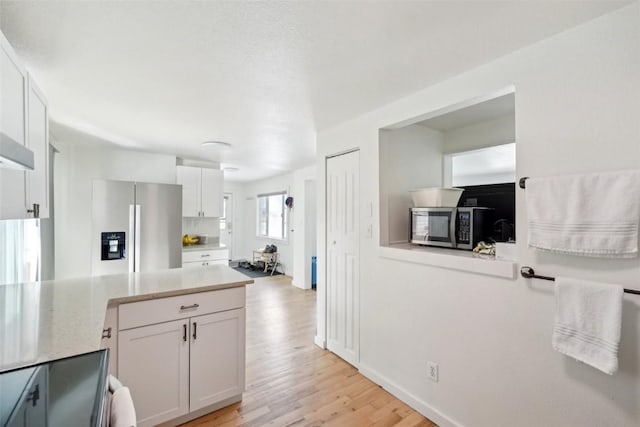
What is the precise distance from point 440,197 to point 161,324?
208 centimetres

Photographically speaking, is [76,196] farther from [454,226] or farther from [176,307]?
[454,226]

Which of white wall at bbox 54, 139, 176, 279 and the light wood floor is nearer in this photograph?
the light wood floor

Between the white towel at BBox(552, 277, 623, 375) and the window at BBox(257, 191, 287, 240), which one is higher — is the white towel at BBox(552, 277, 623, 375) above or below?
below

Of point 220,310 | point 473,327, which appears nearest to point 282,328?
point 220,310

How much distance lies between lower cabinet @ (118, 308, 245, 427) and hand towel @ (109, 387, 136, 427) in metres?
0.95

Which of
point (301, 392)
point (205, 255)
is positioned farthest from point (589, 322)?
point (205, 255)

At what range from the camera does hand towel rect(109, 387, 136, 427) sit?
0.78 metres

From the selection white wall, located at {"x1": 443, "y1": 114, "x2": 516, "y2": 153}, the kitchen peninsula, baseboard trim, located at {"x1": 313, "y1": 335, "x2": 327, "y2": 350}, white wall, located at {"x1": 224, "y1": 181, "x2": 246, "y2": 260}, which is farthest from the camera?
white wall, located at {"x1": 224, "y1": 181, "x2": 246, "y2": 260}

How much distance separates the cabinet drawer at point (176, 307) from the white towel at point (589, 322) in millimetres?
1838

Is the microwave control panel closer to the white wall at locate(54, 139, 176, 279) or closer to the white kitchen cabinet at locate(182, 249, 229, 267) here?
the white kitchen cabinet at locate(182, 249, 229, 267)

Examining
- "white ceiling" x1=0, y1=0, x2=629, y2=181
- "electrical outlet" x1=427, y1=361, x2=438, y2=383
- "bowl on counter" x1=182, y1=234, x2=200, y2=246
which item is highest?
"white ceiling" x1=0, y1=0, x2=629, y2=181

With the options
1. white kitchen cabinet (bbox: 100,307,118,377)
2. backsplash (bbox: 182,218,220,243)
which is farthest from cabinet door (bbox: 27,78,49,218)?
backsplash (bbox: 182,218,220,243)

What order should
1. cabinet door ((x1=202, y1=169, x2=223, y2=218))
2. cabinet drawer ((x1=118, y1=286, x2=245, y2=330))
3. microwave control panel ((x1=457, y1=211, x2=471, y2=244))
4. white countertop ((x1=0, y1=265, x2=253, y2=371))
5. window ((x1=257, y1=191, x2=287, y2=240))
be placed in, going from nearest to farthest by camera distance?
1. white countertop ((x1=0, y1=265, x2=253, y2=371))
2. cabinet drawer ((x1=118, y1=286, x2=245, y2=330))
3. microwave control panel ((x1=457, y1=211, x2=471, y2=244))
4. cabinet door ((x1=202, y1=169, x2=223, y2=218))
5. window ((x1=257, y1=191, x2=287, y2=240))

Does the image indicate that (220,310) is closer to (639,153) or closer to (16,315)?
(16,315)
